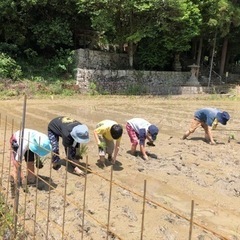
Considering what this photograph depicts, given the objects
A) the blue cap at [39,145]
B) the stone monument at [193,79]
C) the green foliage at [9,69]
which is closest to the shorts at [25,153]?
the blue cap at [39,145]

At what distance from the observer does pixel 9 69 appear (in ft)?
60.8

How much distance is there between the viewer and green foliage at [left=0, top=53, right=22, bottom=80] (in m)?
18.2

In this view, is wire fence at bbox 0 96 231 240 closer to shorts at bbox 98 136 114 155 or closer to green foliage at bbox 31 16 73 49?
shorts at bbox 98 136 114 155

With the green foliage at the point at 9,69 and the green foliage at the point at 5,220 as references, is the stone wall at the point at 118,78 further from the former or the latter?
the green foliage at the point at 5,220

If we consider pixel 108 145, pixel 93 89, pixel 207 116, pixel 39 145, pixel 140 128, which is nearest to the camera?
pixel 39 145

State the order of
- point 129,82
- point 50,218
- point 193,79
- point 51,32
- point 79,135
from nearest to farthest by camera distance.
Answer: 1. point 50,218
2. point 79,135
3. point 51,32
4. point 129,82
5. point 193,79

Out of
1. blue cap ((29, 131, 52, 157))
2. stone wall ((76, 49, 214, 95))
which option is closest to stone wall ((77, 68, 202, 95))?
stone wall ((76, 49, 214, 95))

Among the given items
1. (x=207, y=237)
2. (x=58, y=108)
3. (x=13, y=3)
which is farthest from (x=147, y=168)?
(x=13, y=3)

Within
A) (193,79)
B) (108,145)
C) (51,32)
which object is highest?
(51,32)

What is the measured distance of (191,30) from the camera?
2227 cm

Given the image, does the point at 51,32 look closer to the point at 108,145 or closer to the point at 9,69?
the point at 9,69

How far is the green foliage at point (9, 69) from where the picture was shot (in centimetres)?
1820

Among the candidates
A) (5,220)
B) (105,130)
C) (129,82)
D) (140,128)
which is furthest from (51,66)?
(5,220)

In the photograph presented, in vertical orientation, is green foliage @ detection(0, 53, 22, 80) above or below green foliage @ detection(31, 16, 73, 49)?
below
